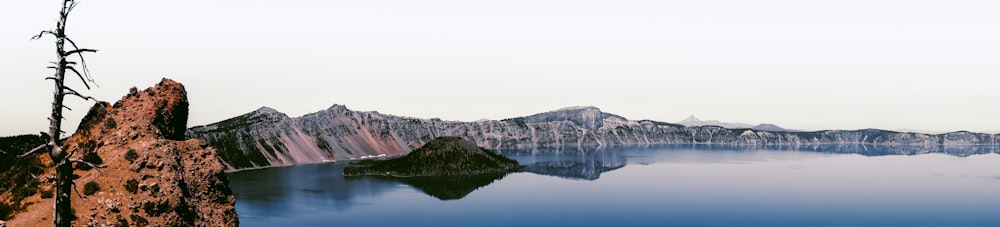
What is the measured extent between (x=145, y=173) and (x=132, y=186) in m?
1.78

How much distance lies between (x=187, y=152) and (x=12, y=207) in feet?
43.8

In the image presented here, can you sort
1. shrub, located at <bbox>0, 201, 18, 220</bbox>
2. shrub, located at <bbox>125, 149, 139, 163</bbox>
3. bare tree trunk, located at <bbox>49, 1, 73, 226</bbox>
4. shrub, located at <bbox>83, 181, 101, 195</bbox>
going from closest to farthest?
bare tree trunk, located at <bbox>49, 1, 73, 226</bbox>, shrub, located at <bbox>0, 201, 18, 220</bbox>, shrub, located at <bbox>83, 181, 101, 195</bbox>, shrub, located at <bbox>125, 149, 139, 163</bbox>

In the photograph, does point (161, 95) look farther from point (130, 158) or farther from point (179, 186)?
point (179, 186)

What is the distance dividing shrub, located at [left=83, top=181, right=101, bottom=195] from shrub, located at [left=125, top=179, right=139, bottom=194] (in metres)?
1.94

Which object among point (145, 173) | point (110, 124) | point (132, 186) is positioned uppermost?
point (110, 124)

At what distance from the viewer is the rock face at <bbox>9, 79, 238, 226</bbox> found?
42.5 metres

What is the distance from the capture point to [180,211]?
46.1m

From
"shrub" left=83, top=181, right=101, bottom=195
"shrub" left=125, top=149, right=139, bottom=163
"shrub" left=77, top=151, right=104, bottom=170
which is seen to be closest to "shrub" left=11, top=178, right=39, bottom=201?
"shrub" left=77, top=151, right=104, bottom=170

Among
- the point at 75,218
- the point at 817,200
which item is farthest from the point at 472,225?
the point at 817,200

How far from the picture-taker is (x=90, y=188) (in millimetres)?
43188

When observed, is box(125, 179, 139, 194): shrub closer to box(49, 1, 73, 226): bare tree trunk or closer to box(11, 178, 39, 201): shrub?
box(11, 178, 39, 201): shrub

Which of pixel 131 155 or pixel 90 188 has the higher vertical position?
pixel 131 155

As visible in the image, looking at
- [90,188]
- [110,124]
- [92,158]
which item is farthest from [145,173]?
[110,124]

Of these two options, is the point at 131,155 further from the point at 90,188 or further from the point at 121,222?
the point at 121,222
